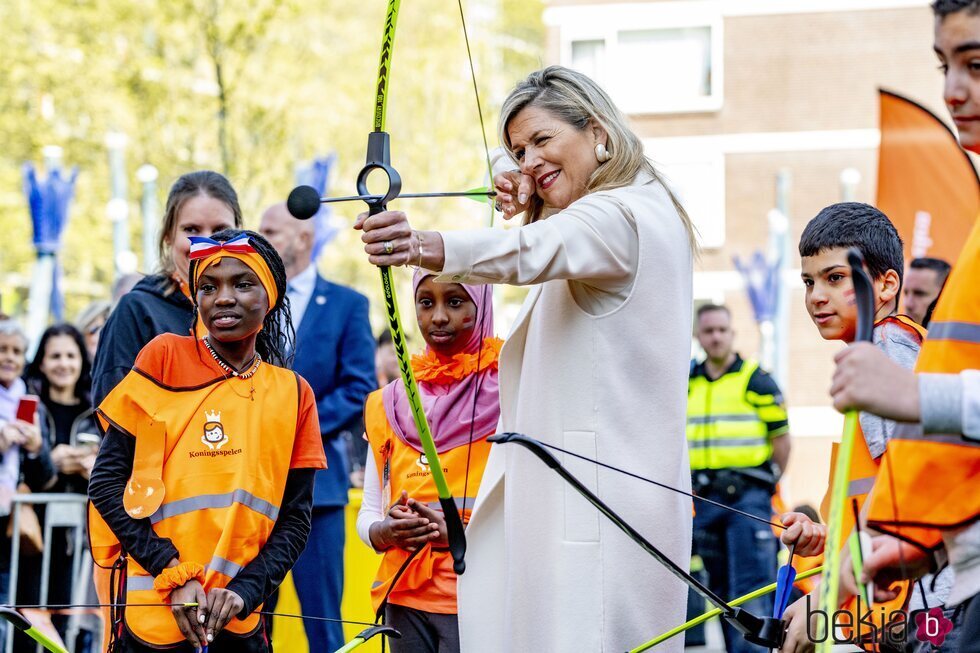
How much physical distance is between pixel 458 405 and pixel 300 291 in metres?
2.19

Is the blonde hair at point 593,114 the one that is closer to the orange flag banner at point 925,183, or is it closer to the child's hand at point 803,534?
the child's hand at point 803,534

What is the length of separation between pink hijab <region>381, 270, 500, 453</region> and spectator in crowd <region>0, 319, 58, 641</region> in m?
2.67

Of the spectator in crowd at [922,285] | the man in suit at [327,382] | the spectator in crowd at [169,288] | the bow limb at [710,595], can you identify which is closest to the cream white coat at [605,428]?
the bow limb at [710,595]

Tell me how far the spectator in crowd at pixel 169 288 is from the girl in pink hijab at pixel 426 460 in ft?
2.36

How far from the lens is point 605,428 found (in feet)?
11.0

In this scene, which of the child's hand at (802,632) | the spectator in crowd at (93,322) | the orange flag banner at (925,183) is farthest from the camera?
the orange flag banner at (925,183)

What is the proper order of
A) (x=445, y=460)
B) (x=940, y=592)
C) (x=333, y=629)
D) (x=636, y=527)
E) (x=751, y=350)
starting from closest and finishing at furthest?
(x=940, y=592) → (x=636, y=527) → (x=445, y=460) → (x=333, y=629) → (x=751, y=350)

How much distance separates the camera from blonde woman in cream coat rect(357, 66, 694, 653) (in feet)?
10.9

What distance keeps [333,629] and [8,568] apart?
1.84 m

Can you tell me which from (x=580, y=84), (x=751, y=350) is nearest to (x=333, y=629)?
(x=580, y=84)

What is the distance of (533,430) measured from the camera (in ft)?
11.3

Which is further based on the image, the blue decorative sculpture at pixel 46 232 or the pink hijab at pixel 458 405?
the blue decorative sculpture at pixel 46 232

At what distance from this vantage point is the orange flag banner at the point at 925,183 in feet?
29.7

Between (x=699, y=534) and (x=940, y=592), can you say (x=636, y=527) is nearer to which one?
(x=940, y=592)
